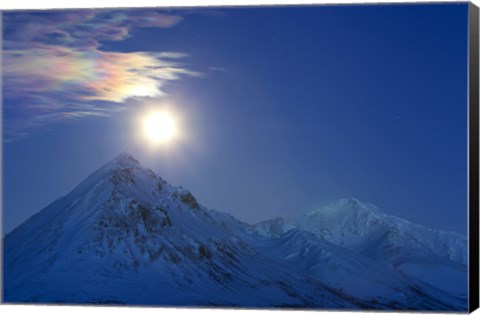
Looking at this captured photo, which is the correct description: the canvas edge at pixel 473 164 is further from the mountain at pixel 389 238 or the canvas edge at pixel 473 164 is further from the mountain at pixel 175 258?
the mountain at pixel 175 258

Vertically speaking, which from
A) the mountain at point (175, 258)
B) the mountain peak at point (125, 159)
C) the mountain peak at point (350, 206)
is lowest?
the mountain at point (175, 258)

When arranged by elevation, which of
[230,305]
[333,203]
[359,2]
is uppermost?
[359,2]

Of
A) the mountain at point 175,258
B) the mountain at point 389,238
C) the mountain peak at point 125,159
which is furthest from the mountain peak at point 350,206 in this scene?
the mountain peak at point 125,159

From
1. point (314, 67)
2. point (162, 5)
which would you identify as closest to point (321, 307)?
point (314, 67)

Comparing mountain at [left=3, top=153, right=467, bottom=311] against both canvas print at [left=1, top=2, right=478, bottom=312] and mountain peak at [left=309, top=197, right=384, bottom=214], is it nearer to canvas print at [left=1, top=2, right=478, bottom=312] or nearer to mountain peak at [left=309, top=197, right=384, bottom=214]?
canvas print at [left=1, top=2, right=478, bottom=312]

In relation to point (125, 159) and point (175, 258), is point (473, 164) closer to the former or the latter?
point (175, 258)

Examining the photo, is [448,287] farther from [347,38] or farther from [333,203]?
[347,38]
